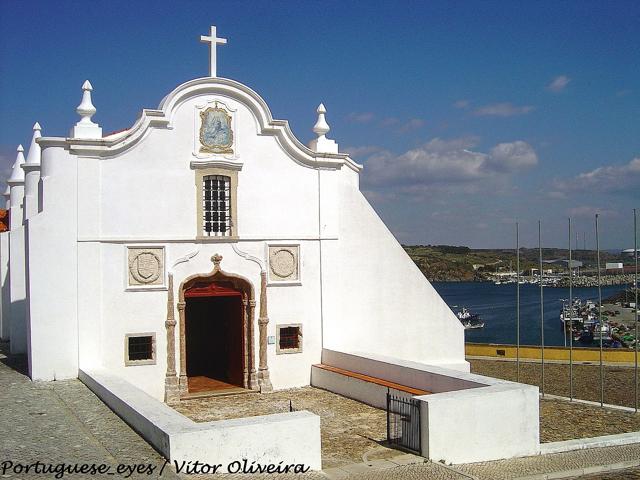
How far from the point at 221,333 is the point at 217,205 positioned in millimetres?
3833

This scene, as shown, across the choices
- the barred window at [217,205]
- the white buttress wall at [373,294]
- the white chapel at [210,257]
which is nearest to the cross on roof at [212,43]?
the white chapel at [210,257]

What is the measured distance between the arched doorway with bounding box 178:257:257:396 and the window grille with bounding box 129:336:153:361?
2.39ft

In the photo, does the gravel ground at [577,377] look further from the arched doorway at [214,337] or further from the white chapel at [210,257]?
the arched doorway at [214,337]

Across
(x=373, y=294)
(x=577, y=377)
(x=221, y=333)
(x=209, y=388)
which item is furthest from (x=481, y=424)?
(x=577, y=377)

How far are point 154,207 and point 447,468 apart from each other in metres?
8.96

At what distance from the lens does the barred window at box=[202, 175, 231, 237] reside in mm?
16719

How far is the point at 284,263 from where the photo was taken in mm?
17453

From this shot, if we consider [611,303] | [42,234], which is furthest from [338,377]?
[611,303]

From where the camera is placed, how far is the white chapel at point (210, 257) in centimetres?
1523

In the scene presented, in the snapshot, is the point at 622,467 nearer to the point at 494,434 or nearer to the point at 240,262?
the point at 494,434

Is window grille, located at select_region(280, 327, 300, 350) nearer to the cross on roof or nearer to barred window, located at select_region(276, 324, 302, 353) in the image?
barred window, located at select_region(276, 324, 302, 353)

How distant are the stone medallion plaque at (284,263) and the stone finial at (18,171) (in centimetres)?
1052

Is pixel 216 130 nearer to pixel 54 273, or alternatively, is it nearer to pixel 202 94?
pixel 202 94

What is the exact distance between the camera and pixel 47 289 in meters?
15.0
